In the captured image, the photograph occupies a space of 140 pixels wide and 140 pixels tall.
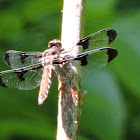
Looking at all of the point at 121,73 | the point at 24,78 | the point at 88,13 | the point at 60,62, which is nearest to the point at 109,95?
the point at 121,73

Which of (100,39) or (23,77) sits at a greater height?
(100,39)

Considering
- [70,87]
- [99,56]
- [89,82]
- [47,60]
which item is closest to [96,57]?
[99,56]

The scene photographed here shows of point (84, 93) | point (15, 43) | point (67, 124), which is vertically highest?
point (15, 43)

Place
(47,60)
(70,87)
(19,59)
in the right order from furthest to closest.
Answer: (19,59) < (47,60) < (70,87)

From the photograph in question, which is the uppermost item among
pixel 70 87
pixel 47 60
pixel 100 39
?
pixel 100 39

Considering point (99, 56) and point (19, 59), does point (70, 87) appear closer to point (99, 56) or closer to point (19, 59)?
point (99, 56)

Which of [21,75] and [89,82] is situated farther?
[89,82]

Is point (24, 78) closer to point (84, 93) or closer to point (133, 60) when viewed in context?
point (84, 93)

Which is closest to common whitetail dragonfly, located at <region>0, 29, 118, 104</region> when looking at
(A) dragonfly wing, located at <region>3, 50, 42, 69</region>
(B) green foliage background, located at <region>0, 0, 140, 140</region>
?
(A) dragonfly wing, located at <region>3, 50, 42, 69</region>
